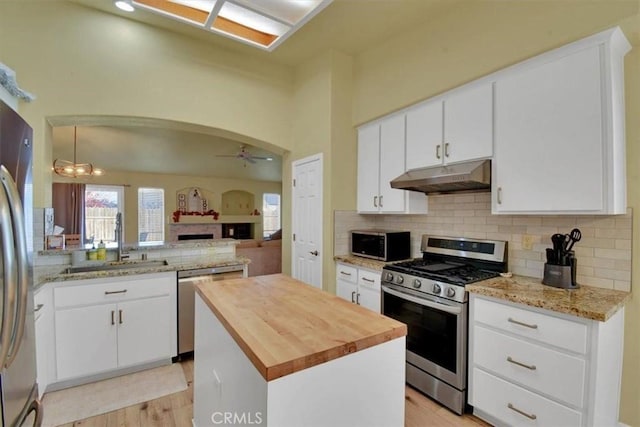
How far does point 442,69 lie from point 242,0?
1685 millimetres

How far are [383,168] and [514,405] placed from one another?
2135 millimetres

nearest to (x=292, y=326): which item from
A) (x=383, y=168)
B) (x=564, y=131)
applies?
(x=564, y=131)

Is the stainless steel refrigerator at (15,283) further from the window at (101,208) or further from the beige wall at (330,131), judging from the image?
the window at (101,208)

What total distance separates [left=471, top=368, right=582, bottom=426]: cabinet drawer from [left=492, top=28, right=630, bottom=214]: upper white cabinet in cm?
109

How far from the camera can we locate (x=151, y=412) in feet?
6.79

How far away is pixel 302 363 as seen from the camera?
0.92m

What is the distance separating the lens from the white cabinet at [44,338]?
2.09 m

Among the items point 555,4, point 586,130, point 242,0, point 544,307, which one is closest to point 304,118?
point 242,0

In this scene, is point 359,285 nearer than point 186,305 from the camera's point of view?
No

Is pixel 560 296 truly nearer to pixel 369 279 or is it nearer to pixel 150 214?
pixel 369 279

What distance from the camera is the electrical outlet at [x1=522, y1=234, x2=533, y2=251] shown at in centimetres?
221

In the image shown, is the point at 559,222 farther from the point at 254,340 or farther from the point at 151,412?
the point at 151,412

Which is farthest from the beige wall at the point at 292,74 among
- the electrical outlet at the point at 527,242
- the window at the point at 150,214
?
the window at the point at 150,214

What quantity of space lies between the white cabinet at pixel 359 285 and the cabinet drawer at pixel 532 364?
0.92 metres
